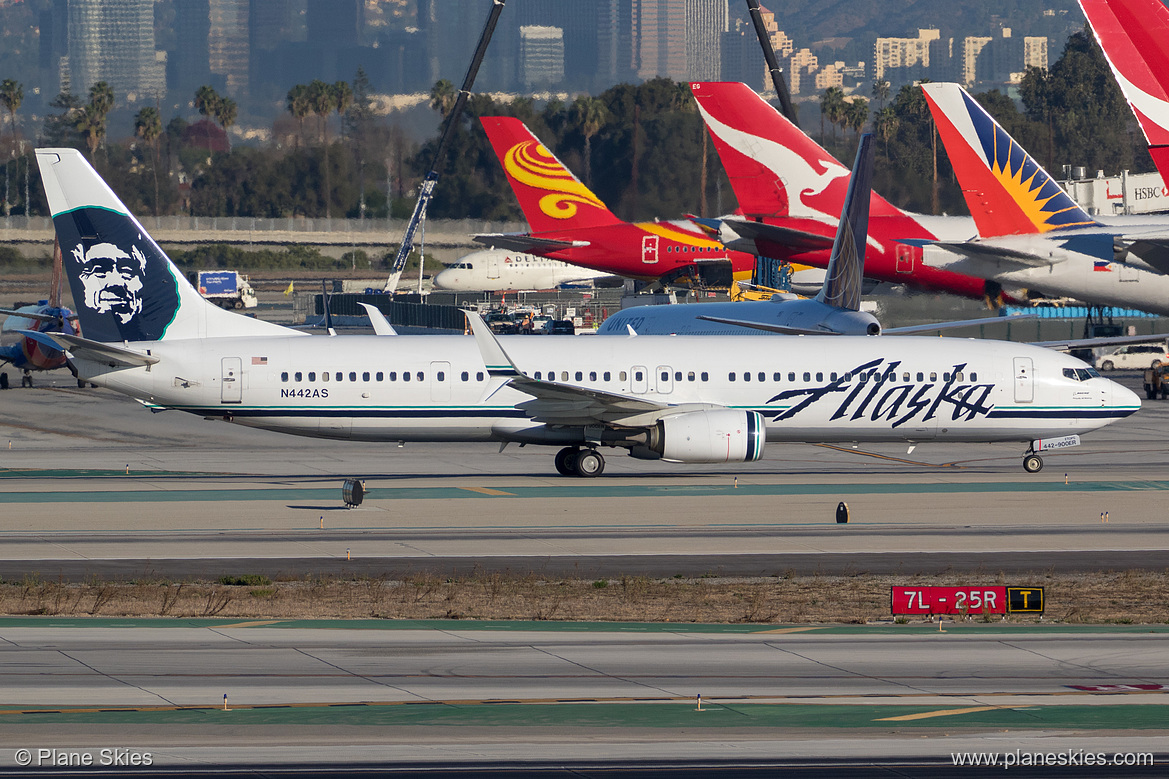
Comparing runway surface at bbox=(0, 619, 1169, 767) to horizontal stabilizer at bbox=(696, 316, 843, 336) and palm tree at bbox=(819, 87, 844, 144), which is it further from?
palm tree at bbox=(819, 87, 844, 144)

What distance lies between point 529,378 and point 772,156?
91.5 ft

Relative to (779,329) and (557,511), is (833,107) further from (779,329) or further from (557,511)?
→ (557,511)

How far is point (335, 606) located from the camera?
23.7 m

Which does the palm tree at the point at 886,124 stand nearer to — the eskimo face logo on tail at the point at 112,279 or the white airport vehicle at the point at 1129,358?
the white airport vehicle at the point at 1129,358

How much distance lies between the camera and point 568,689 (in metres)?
18.1

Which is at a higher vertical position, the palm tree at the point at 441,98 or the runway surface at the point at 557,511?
the palm tree at the point at 441,98

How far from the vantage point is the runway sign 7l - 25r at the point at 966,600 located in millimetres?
21984

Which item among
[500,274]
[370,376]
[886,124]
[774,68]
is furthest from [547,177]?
[886,124]

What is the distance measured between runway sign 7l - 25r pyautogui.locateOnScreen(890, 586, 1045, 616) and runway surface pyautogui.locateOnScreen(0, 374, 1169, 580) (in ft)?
14.1

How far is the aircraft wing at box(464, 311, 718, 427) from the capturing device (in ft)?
120

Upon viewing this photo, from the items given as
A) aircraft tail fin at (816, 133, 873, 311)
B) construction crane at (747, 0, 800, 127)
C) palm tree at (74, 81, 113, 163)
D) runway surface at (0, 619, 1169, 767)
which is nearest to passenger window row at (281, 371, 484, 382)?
aircraft tail fin at (816, 133, 873, 311)

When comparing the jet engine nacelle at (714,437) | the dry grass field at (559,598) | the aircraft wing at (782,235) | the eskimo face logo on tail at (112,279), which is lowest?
the dry grass field at (559,598)

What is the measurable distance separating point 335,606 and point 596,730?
28.7ft

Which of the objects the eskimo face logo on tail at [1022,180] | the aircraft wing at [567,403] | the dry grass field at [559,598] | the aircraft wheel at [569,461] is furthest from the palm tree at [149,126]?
the dry grass field at [559,598]
